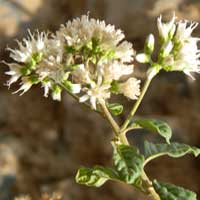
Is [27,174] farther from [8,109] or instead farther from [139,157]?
[139,157]

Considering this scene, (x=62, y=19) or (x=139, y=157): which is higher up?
(x=62, y=19)

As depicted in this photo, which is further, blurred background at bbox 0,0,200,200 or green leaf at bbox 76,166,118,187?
blurred background at bbox 0,0,200,200

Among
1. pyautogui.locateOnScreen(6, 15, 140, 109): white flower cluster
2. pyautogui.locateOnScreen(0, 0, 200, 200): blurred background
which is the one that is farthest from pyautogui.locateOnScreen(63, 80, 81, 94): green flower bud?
pyautogui.locateOnScreen(0, 0, 200, 200): blurred background

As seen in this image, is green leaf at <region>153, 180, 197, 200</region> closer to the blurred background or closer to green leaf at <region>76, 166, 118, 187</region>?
green leaf at <region>76, 166, 118, 187</region>

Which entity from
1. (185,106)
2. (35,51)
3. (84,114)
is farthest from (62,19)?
(35,51)

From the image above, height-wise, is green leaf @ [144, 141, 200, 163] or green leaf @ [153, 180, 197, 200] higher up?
green leaf @ [144, 141, 200, 163]

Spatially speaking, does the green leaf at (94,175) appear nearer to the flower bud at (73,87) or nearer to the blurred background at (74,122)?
the flower bud at (73,87)

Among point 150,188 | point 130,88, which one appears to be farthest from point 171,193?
point 130,88
